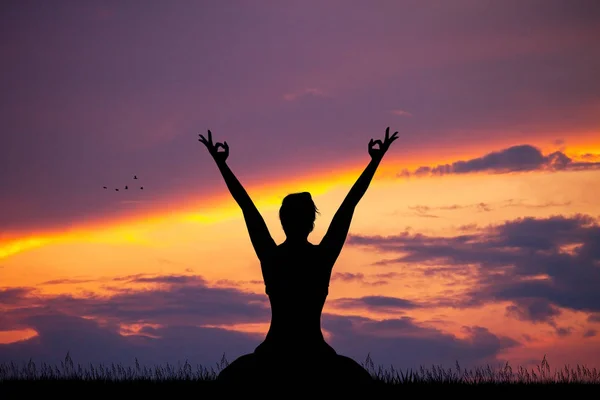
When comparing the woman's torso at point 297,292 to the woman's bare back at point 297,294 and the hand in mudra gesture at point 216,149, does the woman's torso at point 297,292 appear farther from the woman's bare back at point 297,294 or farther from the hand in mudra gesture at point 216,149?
the hand in mudra gesture at point 216,149

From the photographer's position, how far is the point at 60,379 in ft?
59.6

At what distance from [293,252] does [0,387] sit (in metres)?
11.5

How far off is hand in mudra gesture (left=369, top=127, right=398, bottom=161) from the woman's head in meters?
1.46

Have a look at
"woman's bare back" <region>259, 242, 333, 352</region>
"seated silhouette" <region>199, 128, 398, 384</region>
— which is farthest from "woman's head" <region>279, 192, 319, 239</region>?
"woman's bare back" <region>259, 242, 333, 352</region>

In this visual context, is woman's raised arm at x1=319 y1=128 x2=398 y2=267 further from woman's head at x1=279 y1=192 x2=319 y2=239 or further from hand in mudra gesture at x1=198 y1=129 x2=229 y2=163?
hand in mudra gesture at x1=198 y1=129 x2=229 y2=163

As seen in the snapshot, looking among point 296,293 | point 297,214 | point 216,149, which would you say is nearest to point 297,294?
point 296,293

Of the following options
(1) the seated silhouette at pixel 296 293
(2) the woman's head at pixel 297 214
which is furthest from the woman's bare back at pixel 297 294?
(2) the woman's head at pixel 297 214

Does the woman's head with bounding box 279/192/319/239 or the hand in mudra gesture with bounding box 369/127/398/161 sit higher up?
the hand in mudra gesture with bounding box 369/127/398/161

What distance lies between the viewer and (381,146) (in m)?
10.4

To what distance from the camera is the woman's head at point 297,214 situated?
8.98m

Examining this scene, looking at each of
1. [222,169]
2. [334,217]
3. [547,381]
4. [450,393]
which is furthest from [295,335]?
[547,381]

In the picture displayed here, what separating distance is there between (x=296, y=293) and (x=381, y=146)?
2398 millimetres

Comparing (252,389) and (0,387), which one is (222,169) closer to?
(252,389)

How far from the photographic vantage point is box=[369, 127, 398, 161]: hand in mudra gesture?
1019 cm
